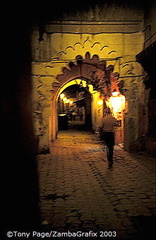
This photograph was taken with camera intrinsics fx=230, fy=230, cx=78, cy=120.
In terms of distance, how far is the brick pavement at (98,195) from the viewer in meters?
3.59

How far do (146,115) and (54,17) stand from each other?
5417mm

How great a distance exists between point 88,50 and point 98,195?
20.5 feet

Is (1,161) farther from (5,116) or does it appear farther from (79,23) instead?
(79,23)

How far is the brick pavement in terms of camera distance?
11.8 ft

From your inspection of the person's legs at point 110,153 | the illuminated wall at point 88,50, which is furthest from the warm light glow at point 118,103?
the person's legs at point 110,153

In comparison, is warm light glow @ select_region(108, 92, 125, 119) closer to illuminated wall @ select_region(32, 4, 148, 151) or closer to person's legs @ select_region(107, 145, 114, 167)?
illuminated wall @ select_region(32, 4, 148, 151)

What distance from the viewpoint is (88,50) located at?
931cm

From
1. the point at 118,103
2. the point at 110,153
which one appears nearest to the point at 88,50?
the point at 118,103

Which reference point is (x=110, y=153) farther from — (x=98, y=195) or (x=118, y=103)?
(x=118, y=103)

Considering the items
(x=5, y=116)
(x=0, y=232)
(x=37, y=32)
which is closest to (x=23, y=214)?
(x=0, y=232)

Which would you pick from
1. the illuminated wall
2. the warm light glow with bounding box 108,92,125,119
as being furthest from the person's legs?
the warm light glow with bounding box 108,92,125,119

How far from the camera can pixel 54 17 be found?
30.0 feet

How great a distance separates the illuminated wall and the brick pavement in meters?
2.23

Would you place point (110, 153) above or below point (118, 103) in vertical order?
below
